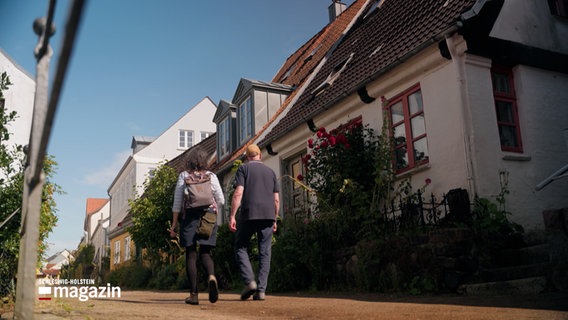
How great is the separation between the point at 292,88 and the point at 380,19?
14.9 feet

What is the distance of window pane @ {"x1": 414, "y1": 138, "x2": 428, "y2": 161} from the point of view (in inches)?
342

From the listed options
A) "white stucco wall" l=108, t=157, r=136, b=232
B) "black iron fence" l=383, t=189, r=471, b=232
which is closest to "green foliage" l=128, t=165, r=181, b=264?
"black iron fence" l=383, t=189, r=471, b=232

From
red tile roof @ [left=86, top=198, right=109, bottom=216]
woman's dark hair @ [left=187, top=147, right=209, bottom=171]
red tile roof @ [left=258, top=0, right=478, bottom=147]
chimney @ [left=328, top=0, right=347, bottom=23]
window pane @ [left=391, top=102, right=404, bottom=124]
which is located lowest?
woman's dark hair @ [left=187, top=147, right=209, bottom=171]

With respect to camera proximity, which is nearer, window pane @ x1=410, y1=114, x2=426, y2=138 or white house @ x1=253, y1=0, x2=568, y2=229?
white house @ x1=253, y1=0, x2=568, y2=229

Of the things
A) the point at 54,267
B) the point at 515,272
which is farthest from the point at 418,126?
the point at 54,267

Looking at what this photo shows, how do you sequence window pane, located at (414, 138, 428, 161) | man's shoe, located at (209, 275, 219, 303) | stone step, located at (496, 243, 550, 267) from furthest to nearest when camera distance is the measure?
window pane, located at (414, 138, 428, 161)
stone step, located at (496, 243, 550, 267)
man's shoe, located at (209, 275, 219, 303)

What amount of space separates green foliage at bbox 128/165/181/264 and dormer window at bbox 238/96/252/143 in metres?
2.80

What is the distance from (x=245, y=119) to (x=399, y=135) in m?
8.35

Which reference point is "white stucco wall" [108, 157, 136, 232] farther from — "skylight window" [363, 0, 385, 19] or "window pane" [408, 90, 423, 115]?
"window pane" [408, 90, 423, 115]

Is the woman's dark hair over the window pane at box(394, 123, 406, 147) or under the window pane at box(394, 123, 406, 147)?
under

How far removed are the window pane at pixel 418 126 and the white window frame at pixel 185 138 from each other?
22755 millimetres

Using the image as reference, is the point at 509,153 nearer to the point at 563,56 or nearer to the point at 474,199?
the point at 474,199

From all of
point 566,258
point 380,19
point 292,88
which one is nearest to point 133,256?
point 292,88

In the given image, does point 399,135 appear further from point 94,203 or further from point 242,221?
point 94,203
